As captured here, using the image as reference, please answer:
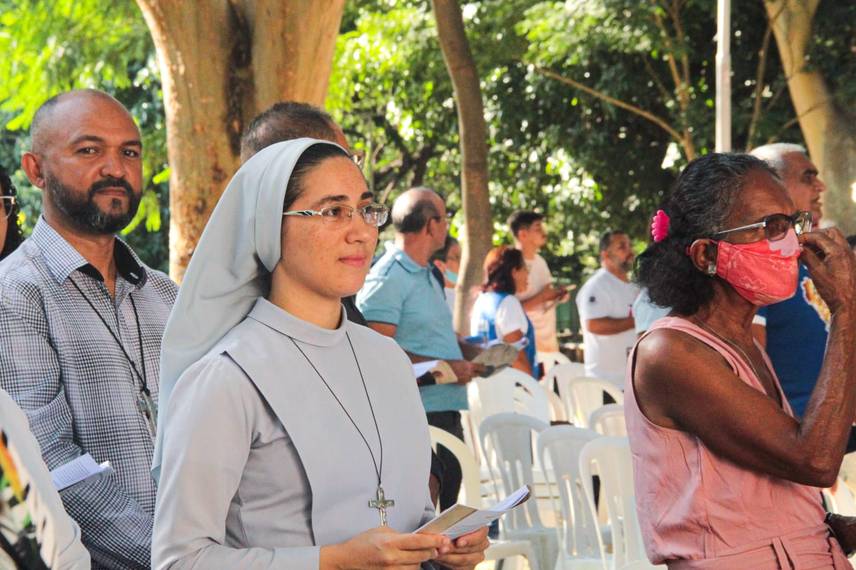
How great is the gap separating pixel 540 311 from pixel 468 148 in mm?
2232

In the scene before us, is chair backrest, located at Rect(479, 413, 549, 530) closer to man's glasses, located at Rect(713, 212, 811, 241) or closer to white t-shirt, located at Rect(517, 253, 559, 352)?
man's glasses, located at Rect(713, 212, 811, 241)

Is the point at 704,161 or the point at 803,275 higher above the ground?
the point at 704,161

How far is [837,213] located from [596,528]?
329 inches

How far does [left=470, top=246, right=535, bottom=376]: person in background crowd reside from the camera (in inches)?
398

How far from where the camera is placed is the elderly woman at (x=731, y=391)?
3.08 metres

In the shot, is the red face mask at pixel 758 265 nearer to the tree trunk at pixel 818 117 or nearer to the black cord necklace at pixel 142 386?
the black cord necklace at pixel 142 386

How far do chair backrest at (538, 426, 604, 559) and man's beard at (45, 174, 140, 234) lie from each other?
2610 millimetres

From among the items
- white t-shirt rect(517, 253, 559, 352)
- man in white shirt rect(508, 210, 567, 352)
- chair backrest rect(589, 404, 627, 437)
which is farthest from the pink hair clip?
white t-shirt rect(517, 253, 559, 352)

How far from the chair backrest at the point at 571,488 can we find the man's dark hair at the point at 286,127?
2.06m

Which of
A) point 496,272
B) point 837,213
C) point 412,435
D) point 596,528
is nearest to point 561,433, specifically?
point 596,528

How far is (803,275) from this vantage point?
17.2 ft

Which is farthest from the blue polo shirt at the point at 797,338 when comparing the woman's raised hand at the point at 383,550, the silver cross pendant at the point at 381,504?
the woman's raised hand at the point at 383,550

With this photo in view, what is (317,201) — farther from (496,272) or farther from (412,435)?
(496,272)

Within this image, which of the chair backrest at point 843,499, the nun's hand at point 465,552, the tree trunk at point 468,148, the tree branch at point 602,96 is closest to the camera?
the nun's hand at point 465,552
